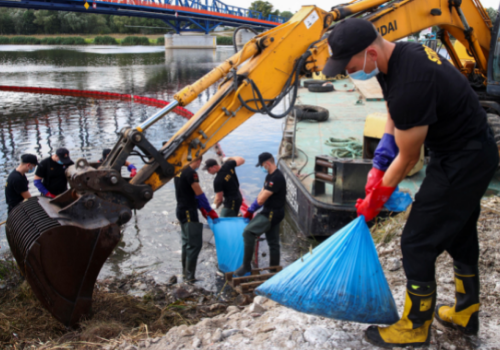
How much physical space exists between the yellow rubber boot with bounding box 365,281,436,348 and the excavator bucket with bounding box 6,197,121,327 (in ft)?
7.82

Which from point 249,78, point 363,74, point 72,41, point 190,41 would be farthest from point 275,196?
point 72,41

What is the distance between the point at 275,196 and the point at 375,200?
9.87ft

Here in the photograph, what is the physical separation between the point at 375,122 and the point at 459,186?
4805mm

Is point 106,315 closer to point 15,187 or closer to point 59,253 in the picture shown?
point 59,253

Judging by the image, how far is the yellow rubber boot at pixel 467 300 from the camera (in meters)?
2.53

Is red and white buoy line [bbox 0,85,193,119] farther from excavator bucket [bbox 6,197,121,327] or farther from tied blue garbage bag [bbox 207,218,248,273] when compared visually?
excavator bucket [bbox 6,197,121,327]

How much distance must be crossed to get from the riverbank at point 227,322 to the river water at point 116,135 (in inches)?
63.9

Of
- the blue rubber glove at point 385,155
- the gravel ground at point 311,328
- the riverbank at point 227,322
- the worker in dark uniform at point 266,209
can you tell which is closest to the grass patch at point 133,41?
the worker in dark uniform at point 266,209

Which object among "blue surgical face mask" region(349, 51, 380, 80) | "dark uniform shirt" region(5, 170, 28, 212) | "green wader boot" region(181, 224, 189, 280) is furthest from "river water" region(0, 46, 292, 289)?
"blue surgical face mask" region(349, 51, 380, 80)

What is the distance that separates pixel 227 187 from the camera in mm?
6320

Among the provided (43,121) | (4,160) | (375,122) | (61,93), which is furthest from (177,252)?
(61,93)

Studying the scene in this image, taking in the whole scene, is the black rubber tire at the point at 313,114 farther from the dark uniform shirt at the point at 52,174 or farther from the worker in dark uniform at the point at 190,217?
the dark uniform shirt at the point at 52,174

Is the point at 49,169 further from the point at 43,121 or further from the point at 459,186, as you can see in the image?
the point at 43,121

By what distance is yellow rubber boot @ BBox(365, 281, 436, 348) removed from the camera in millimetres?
2357
